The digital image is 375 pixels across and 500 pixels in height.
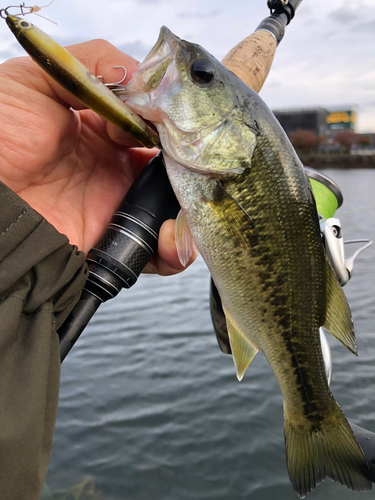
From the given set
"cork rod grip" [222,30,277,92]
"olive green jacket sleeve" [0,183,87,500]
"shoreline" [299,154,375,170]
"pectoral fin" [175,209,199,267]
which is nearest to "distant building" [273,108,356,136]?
"shoreline" [299,154,375,170]

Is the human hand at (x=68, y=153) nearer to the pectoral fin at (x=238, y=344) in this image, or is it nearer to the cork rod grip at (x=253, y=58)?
the pectoral fin at (x=238, y=344)

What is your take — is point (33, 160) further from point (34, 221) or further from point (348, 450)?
point (348, 450)

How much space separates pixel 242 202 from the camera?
1.84m

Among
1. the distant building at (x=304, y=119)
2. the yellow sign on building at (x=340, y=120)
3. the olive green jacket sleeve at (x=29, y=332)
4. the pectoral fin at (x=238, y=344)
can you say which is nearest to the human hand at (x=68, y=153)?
the pectoral fin at (x=238, y=344)

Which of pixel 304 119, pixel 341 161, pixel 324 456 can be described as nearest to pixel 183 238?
pixel 324 456

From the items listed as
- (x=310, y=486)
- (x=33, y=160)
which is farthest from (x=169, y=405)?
(x=33, y=160)

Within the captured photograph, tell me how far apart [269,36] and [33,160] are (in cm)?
179

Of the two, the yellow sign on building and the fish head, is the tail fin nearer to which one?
the fish head

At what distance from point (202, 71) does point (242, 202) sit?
0.62 m

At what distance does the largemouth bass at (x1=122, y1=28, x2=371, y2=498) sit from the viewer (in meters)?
1.83

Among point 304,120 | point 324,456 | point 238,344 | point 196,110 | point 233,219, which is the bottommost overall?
point 304,120

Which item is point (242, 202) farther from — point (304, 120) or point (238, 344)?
point (304, 120)

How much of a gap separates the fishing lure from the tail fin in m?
1.66

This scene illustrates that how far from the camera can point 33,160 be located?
79.7 inches
